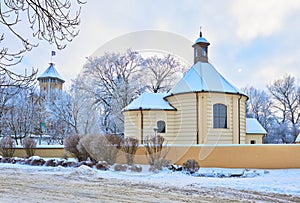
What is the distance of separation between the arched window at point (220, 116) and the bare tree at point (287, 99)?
1074 inches

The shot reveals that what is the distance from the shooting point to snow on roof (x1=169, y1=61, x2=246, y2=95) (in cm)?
2213

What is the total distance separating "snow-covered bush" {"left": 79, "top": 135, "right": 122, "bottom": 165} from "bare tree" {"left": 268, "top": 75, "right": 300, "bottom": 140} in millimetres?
34801

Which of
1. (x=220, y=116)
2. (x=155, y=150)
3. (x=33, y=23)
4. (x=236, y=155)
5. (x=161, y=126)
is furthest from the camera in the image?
(x=161, y=126)

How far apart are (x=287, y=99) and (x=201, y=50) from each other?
2671 cm

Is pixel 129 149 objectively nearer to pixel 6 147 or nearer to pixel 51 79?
pixel 6 147

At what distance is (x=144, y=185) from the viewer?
428 inches

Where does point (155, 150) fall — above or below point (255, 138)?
below

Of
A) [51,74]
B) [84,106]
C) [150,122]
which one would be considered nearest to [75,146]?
[150,122]

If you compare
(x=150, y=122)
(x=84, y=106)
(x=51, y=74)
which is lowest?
(x=150, y=122)

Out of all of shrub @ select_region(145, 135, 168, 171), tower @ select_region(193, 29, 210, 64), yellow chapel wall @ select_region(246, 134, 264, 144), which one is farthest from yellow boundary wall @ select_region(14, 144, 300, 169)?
yellow chapel wall @ select_region(246, 134, 264, 144)

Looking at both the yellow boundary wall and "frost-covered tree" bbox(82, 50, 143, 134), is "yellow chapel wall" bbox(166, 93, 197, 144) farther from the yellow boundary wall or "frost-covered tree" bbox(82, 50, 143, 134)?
"frost-covered tree" bbox(82, 50, 143, 134)

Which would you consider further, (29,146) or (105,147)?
(29,146)

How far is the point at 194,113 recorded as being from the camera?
71.1 ft

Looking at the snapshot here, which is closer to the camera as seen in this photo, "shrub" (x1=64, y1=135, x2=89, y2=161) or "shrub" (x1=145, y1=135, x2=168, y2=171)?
"shrub" (x1=145, y1=135, x2=168, y2=171)
